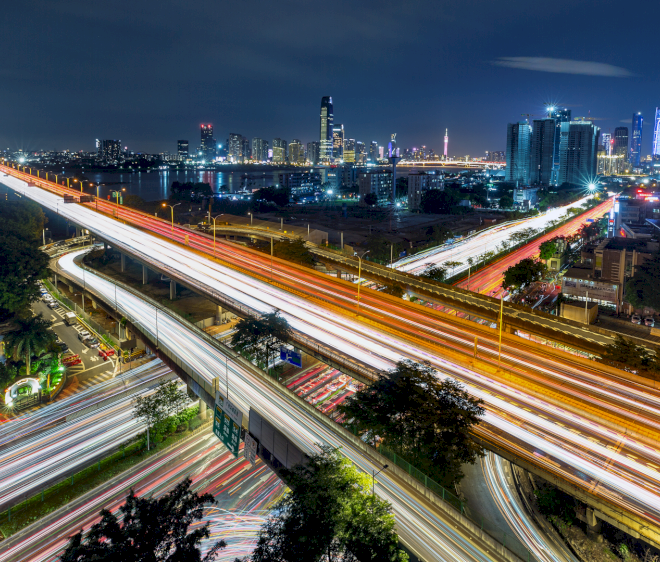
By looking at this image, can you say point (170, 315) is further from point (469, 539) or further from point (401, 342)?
point (469, 539)

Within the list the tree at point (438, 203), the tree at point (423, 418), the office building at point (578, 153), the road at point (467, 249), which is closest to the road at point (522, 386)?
the tree at point (423, 418)

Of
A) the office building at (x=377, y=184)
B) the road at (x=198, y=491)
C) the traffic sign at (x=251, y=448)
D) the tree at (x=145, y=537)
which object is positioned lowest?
the road at (x=198, y=491)

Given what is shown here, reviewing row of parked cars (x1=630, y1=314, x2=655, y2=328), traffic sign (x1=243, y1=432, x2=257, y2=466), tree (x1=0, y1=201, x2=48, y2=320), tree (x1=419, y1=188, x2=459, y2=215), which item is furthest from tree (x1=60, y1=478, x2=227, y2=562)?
tree (x1=419, y1=188, x2=459, y2=215)

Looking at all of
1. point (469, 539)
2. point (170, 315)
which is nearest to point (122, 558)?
point (469, 539)

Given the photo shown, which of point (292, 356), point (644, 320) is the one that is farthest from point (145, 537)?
point (644, 320)

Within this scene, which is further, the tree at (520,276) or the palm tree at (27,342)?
the tree at (520,276)

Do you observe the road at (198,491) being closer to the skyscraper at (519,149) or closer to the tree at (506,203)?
the tree at (506,203)
